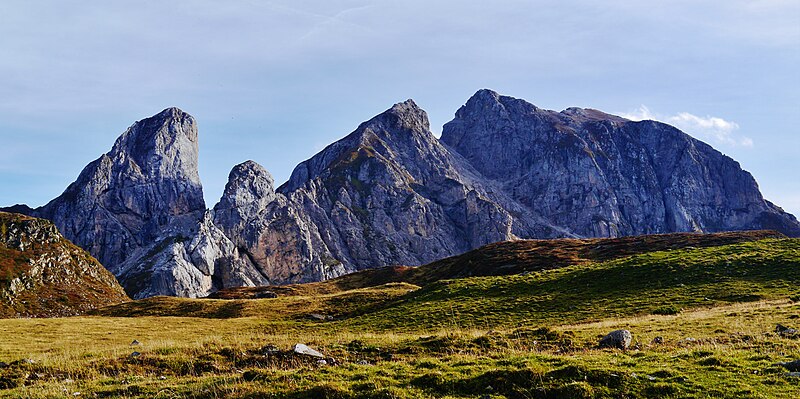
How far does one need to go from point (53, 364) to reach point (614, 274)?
52.7 metres

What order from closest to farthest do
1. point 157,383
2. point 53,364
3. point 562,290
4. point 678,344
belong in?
1. point 157,383
2. point 53,364
3. point 678,344
4. point 562,290

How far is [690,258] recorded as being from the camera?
57781 millimetres

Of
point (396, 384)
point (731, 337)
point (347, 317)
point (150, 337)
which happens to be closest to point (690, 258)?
point (731, 337)

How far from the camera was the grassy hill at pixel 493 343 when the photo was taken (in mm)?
16719

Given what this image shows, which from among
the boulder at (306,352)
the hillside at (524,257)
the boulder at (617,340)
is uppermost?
the hillside at (524,257)

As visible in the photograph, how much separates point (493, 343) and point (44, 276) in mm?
97804

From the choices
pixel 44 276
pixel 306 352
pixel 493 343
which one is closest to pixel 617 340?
pixel 493 343

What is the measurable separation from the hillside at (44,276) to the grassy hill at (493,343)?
31.9 meters

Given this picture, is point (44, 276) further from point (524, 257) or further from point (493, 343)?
point (493, 343)

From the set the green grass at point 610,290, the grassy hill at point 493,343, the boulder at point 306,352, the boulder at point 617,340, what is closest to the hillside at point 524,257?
the green grass at point 610,290

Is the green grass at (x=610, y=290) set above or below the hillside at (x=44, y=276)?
below

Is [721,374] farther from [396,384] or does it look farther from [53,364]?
[53,364]

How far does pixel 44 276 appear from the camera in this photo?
92375 mm

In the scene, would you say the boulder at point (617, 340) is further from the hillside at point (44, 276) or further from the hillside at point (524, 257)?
the hillside at point (44, 276)
